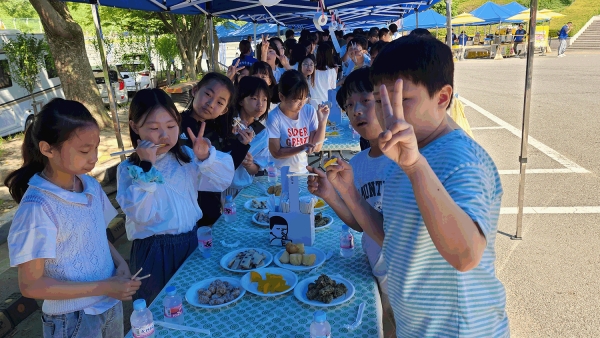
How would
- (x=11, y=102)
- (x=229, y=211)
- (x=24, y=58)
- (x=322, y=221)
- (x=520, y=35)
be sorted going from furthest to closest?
(x=520, y=35)
(x=11, y=102)
(x=24, y=58)
(x=229, y=211)
(x=322, y=221)

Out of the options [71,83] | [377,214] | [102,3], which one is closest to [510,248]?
[377,214]

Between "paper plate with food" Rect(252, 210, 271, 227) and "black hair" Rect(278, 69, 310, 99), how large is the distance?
143cm

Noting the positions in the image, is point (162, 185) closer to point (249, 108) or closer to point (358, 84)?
point (358, 84)

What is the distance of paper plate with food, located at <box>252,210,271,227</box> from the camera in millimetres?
2799

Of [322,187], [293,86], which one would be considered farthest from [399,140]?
[293,86]

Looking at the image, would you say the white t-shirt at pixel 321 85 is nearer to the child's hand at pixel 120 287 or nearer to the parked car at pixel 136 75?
the child's hand at pixel 120 287

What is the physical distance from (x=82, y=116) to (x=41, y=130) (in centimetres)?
17

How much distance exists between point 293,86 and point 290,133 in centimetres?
45

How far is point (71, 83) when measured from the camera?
8.55m

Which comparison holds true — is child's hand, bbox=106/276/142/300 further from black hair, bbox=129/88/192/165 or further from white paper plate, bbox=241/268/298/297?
black hair, bbox=129/88/192/165

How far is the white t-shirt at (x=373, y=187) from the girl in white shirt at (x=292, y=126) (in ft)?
4.73

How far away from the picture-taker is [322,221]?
9.13 feet

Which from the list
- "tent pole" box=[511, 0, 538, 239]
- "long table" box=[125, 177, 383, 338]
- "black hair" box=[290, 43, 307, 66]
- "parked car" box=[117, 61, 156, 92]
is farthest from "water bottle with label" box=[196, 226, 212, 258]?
"parked car" box=[117, 61, 156, 92]

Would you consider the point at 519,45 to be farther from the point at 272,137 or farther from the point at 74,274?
the point at 74,274
